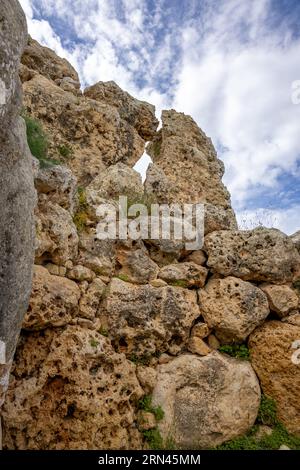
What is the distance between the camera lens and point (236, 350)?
21.3ft

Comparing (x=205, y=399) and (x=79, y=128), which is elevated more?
(x=79, y=128)

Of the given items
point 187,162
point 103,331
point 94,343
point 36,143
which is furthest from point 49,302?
point 187,162

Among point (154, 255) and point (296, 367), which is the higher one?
point (154, 255)

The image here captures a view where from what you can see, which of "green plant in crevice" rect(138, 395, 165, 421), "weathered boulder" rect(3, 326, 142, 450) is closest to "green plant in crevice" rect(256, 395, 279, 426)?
"green plant in crevice" rect(138, 395, 165, 421)

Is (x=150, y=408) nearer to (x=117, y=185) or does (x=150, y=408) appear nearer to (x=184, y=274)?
(x=184, y=274)

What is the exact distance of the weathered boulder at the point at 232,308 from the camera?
6297 millimetres

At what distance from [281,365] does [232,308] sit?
138 cm

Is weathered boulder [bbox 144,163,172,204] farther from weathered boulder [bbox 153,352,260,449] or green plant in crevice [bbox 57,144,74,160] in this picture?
weathered boulder [bbox 153,352,260,449]

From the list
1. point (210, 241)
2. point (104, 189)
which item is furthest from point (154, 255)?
point (104, 189)

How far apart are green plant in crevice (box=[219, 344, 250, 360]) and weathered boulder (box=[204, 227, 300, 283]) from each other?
135 cm

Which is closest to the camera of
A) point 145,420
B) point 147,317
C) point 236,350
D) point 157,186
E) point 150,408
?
point 145,420

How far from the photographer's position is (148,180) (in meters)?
8.20
